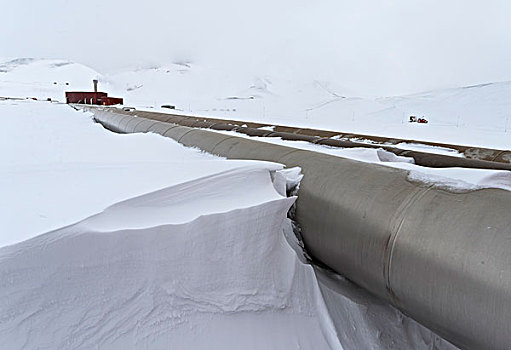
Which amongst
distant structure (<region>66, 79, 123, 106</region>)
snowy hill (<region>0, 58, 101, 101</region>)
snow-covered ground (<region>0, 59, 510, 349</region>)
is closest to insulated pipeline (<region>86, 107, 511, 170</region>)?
snow-covered ground (<region>0, 59, 510, 349</region>)

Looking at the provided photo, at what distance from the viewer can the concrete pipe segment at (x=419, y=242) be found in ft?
2.75

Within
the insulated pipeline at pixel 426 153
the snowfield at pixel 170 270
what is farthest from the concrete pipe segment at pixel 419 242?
the insulated pipeline at pixel 426 153

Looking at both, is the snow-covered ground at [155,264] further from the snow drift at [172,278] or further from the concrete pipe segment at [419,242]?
the concrete pipe segment at [419,242]

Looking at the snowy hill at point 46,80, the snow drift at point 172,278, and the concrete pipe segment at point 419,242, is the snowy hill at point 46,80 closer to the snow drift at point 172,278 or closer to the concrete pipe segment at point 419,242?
the snow drift at point 172,278

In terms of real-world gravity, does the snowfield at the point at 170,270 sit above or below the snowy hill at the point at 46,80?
below

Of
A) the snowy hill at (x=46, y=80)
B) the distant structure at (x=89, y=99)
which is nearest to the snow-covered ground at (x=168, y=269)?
the distant structure at (x=89, y=99)

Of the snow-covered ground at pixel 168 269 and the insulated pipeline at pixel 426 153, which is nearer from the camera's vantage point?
the snow-covered ground at pixel 168 269

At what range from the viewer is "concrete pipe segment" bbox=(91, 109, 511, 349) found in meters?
0.84

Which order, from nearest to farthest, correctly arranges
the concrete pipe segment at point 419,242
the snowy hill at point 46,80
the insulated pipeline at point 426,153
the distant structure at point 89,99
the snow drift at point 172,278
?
the concrete pipe segment at point 419,242
the snow drift at point 172,278
the insulated pipeline at point 426,153
the distant structure at point 89,99
the snowy hill at point 46,80

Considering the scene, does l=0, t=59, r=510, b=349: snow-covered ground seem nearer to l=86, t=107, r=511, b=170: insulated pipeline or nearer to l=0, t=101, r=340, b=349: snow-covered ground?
l=0, t=101, r=340, b=349: snow-covered ground

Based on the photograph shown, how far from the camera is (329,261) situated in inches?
53.8

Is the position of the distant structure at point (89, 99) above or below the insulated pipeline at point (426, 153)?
below

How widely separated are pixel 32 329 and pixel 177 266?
0.40 metres

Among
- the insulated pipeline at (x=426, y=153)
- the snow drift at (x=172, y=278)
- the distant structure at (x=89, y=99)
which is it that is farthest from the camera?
the distant structure at (x=89, y=99)
